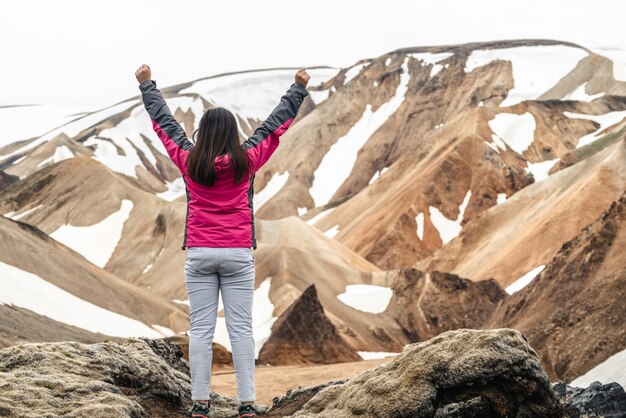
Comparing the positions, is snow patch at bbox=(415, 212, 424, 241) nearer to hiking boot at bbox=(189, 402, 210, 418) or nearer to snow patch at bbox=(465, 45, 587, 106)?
snow patch at bbox=(465, 45, 587, 106)

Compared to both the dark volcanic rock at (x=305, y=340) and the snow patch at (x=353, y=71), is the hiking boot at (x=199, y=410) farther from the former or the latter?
the snow patch at (x=353, y=71)

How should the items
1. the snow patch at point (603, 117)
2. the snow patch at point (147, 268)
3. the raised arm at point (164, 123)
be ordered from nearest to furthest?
the raised arm at point (164, 123) < the snow patch at point (147, 268) < the snow patch at point (603, 117)

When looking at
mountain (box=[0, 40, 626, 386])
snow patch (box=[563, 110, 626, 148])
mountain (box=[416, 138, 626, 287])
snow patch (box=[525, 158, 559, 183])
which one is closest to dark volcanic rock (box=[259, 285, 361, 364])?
mountain (box=[0, 40, 626, 386])

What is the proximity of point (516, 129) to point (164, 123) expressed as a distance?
7724cm

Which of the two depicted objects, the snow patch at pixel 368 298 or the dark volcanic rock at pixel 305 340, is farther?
the snow patch at pixel 368 298

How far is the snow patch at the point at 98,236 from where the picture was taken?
211 feet

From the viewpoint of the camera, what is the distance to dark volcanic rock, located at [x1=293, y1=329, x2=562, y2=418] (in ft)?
20.6

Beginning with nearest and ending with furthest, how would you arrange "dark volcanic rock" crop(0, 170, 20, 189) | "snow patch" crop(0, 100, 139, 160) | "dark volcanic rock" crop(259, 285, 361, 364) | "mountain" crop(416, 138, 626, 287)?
1. "dark volcanic rock" crop(259, 285, 361, 364)
2. "mountain" crop(416, 138, 626, 287)
3. "dark volcanic rock" crop(0, 170, 20, 189)
4. "snow patch" crop(0, 100, 139, 160)

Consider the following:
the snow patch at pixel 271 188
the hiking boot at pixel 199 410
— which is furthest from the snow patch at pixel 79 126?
the hiking boot at pixel 199 410

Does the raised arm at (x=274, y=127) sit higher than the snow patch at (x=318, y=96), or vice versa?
the snow patch at (x=318, y=96)

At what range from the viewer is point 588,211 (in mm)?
48688

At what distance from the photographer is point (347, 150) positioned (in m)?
121

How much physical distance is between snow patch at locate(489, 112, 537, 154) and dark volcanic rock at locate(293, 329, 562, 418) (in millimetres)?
74995

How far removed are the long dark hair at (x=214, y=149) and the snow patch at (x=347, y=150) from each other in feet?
350
